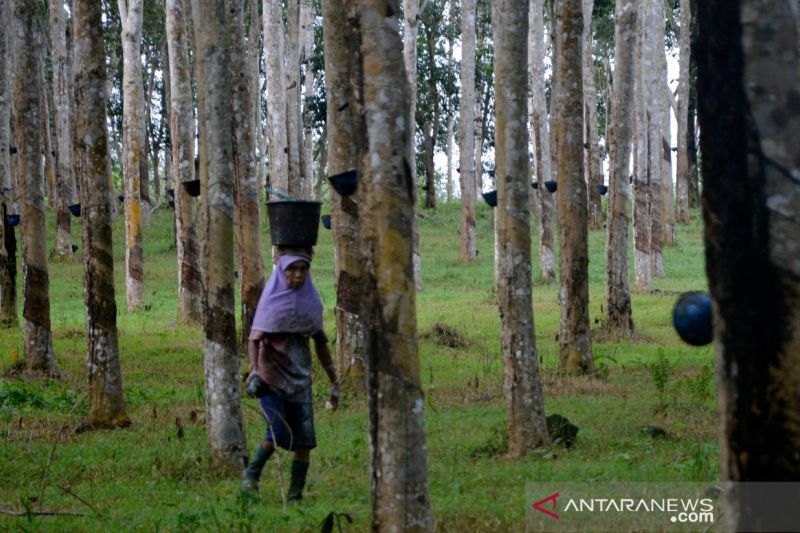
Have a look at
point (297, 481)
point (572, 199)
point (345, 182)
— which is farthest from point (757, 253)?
point (572, 199)

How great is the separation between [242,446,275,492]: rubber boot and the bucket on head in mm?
1302

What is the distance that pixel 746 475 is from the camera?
3191 mm

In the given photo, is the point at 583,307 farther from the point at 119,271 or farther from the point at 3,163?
the point at 119,271

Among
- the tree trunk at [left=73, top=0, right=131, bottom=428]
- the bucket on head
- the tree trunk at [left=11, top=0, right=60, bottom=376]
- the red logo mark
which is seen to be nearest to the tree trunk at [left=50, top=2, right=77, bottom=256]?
the tree trunk at [left=11, top=0, right=60, bottom=376]

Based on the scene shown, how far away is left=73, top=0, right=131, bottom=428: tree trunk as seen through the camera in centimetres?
977

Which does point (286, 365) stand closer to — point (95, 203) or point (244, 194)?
point (95, 203)

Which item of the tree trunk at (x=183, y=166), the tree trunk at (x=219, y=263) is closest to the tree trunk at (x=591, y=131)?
the tree trunk at (x=183, y=166)

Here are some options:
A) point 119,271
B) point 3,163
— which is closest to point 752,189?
point 3,163

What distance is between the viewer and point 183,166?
19.0 meters

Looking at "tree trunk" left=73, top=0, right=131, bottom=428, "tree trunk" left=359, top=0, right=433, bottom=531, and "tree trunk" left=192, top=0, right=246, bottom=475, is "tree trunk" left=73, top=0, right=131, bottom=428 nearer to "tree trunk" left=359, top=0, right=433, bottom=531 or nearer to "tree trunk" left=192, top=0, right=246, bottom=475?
"tree trunk" left=192, top=0, right=246, bottom=475

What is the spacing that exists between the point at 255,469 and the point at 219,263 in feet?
5.18

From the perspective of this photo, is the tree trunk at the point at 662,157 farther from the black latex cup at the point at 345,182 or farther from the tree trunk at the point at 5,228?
the black latex cup at the point at 345,182

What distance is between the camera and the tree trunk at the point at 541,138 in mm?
26797

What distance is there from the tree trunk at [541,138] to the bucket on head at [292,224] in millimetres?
19427
